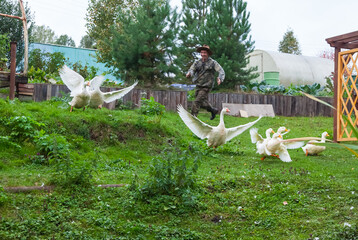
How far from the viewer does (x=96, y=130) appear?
28.8ft

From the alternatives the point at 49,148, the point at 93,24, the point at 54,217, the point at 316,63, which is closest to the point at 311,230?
the point at 54,217

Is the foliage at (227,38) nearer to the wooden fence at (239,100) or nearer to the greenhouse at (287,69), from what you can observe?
the wooden fence at (239,100)

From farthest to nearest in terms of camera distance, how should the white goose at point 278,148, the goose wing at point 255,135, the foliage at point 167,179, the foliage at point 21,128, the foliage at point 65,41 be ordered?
1. the foliage at point 65,41
2. the goose wing at point 255,135
3. the white goose at point 278,148
4. the foliage at point 21,128
5. the foliage at point 167,179

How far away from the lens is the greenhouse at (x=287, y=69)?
28328mm

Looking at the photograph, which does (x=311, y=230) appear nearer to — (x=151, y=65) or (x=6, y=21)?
(x=151, y=65)

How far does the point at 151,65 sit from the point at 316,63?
18.7 meters

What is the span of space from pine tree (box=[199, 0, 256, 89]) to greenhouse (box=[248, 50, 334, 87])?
7718 mm

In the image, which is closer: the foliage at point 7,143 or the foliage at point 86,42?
the foliage at point 7,143

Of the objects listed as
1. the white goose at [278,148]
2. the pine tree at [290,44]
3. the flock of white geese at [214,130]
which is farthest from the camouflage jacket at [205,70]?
the pine tree at [290,44]

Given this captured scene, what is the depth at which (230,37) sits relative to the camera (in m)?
20.2

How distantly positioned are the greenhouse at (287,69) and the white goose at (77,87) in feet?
65.6

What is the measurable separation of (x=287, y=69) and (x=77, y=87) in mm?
21771

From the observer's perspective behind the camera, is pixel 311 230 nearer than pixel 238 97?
Yes

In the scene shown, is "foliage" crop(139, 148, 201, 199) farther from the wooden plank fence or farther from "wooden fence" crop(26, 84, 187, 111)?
the wooden plank fence
